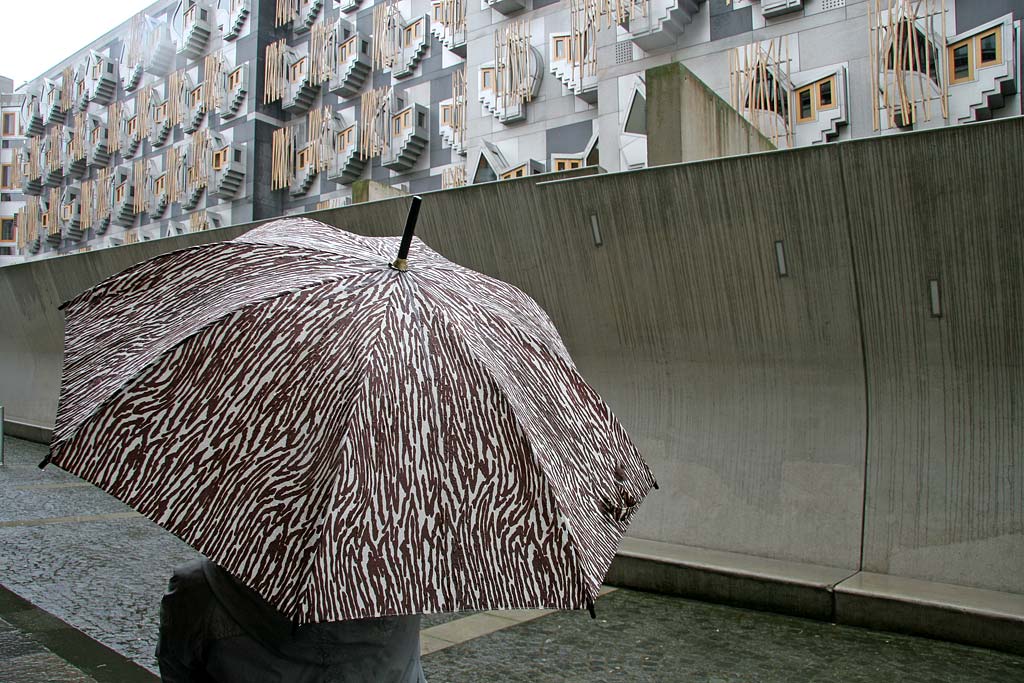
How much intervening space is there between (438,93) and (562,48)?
27.9ft

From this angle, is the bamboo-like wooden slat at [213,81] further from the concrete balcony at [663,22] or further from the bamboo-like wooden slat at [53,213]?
the concrete balcony at [663,22]

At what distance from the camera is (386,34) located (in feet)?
103

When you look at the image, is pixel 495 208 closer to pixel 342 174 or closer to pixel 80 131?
pixel 342 174

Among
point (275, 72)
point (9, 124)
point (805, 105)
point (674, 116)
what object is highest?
point (9, 124)

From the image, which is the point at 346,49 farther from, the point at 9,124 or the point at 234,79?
the point at 9,124

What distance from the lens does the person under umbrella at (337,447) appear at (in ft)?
4.59

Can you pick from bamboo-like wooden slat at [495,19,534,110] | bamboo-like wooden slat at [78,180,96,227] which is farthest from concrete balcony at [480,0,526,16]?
bamboo-like wooden slat at [78,180,96,227]

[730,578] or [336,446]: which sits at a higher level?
[336,446]

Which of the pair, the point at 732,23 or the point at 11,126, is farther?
the point at 11,126

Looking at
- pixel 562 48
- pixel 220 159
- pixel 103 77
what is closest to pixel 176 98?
pixel 220 159

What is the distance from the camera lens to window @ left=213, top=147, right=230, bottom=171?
35938 mm

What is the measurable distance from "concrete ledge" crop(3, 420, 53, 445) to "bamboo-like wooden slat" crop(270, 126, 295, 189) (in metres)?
22.5

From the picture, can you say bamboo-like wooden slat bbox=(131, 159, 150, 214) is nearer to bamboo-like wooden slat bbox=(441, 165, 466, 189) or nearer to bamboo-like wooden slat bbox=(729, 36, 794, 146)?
bamboo-like wooden slat bbox=(441, 165, 466, 189)

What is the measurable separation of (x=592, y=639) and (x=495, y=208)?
12.5 feet
